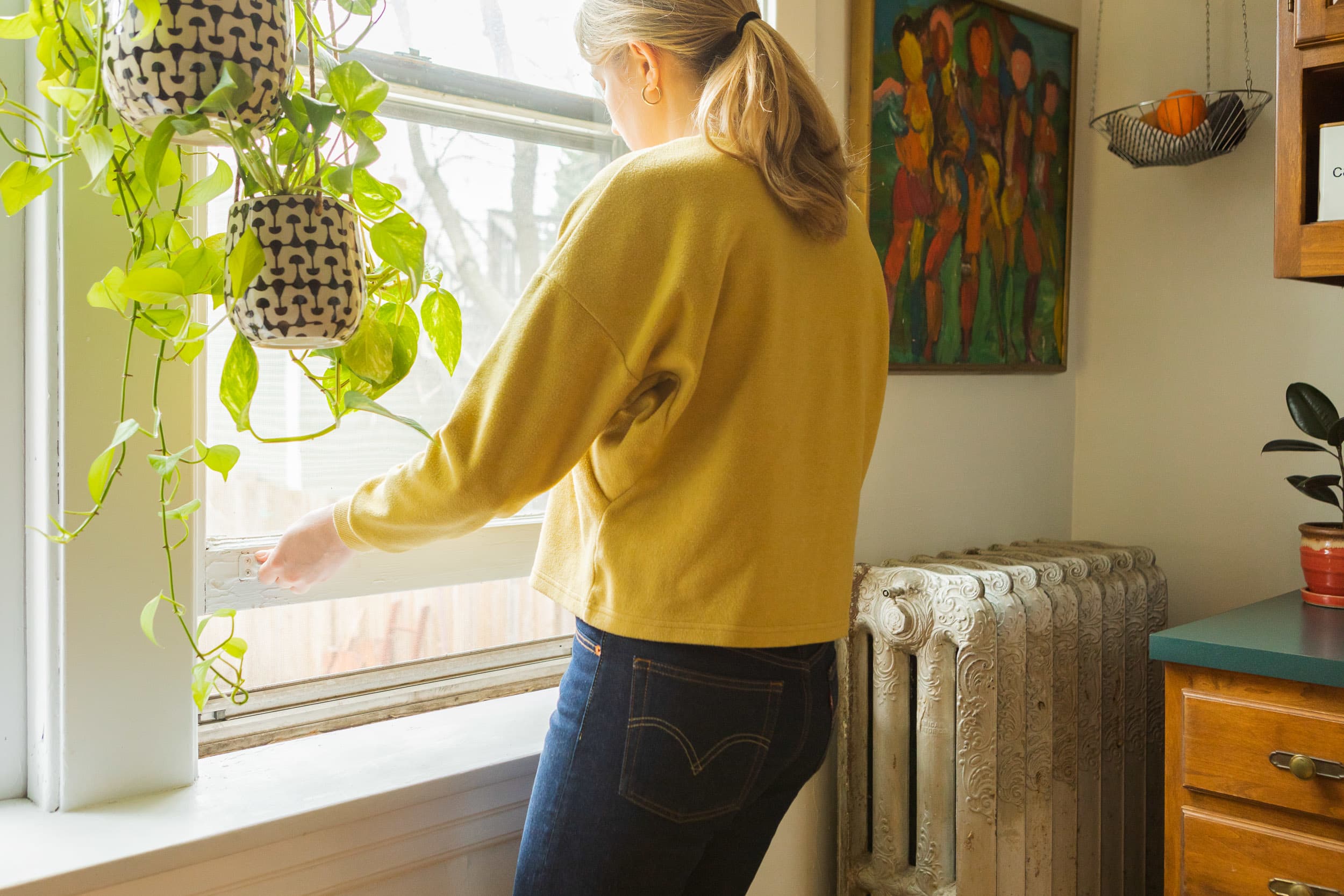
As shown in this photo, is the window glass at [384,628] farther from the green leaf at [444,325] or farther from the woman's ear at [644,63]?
the woman's ear at [644,63]

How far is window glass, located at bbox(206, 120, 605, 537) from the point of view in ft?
4.08

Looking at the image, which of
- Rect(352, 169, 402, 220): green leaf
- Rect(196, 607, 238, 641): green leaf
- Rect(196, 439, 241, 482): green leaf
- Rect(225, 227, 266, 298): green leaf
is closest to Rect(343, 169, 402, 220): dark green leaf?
Rect(352, 169, 402, 220): green leaf

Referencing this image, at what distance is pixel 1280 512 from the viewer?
1.99m

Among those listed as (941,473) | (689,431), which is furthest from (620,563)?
(941,473)

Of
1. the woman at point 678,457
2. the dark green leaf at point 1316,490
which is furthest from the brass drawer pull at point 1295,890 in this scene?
the woman at point 678,457

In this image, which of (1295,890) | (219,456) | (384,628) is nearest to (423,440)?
(384,628)

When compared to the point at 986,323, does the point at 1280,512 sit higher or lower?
lower

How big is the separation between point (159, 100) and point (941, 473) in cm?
154

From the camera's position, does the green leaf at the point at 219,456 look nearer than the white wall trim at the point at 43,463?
Yes

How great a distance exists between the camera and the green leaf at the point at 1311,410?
1.64 meters

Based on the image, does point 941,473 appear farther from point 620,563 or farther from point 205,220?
point 205,220

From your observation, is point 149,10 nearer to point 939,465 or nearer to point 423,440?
point 423,440

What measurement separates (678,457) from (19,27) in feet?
2.01

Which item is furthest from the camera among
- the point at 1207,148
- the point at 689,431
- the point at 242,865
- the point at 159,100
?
the point at 1207,148
